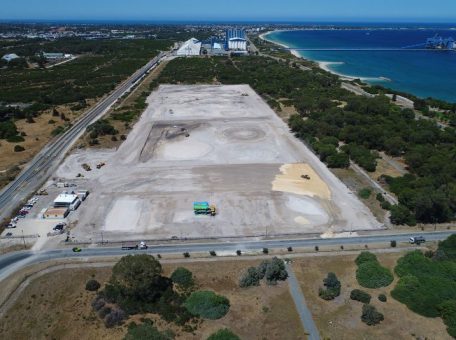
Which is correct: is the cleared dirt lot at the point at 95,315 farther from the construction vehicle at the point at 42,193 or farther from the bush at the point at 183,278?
the construction vehicle at the point at 42,193

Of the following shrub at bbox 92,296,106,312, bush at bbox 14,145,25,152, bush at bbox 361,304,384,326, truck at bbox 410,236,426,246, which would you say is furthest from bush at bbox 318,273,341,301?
bush at bbox 14,145,25,152

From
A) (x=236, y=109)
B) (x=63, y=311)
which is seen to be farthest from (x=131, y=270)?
(x=236, y=109)

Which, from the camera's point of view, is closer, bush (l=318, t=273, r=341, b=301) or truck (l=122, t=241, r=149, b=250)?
bush (l=318, t=273, r=341, b=301)

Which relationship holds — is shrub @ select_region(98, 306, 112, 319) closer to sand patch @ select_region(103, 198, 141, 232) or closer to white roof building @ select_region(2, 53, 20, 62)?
sand patch @ select_region(103, 198, 141, 232)

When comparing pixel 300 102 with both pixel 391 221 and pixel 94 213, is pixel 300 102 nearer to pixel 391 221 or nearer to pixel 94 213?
pixel 391 221

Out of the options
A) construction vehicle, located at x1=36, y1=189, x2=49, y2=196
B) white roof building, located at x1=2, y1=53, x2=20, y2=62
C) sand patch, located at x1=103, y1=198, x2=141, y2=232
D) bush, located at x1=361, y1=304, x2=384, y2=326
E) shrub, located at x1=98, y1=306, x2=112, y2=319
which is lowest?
white roof building, located at x1=2, y1=53, x2=20, y2=62

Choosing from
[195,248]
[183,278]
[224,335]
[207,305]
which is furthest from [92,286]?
[224,335]

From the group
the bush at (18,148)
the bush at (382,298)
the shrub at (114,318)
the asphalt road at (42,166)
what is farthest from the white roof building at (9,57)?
the bush at (382,298)
